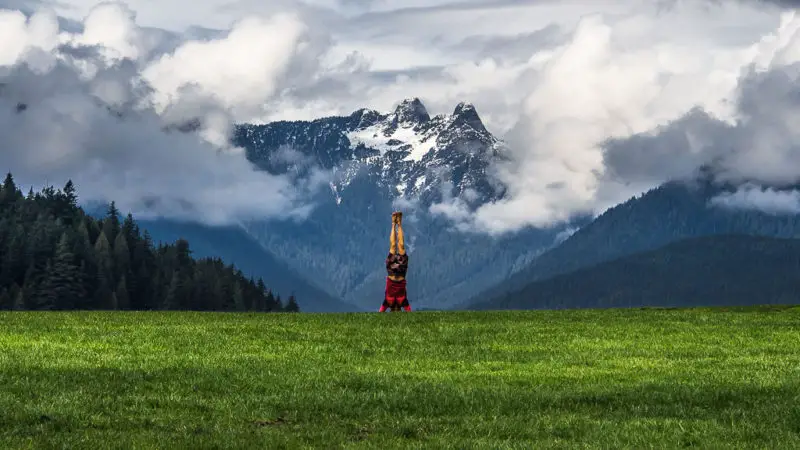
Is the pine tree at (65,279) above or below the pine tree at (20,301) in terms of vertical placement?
above

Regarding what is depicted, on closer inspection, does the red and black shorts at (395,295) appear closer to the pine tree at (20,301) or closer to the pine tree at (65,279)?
the pine tree at (20,301)

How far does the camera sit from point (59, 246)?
7594 inches

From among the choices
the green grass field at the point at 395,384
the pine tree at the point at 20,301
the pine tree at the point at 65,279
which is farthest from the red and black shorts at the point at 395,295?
the pine tree at the point at 65,279

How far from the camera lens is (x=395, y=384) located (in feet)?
95.2

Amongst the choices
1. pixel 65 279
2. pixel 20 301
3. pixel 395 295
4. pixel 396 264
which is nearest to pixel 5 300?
pixel 20 301

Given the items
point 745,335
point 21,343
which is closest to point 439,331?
point 745,335

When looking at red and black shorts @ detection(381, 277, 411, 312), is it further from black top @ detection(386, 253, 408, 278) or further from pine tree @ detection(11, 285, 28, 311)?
pine tree @ detection(11, 285, 28, 311)

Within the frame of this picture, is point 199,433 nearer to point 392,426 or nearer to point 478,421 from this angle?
point 392,426

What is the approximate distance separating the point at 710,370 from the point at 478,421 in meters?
11.1

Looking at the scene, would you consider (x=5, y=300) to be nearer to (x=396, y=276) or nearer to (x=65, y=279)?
(x=65, y=279)

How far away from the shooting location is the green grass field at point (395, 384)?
885 inches

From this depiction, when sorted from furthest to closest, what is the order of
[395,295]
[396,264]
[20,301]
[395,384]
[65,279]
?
[65,279]
[20,301]
[395,295]
[396,264]
[395,384]

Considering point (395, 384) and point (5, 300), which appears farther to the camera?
point (5, 300)

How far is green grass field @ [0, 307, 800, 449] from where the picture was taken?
22469 mm
